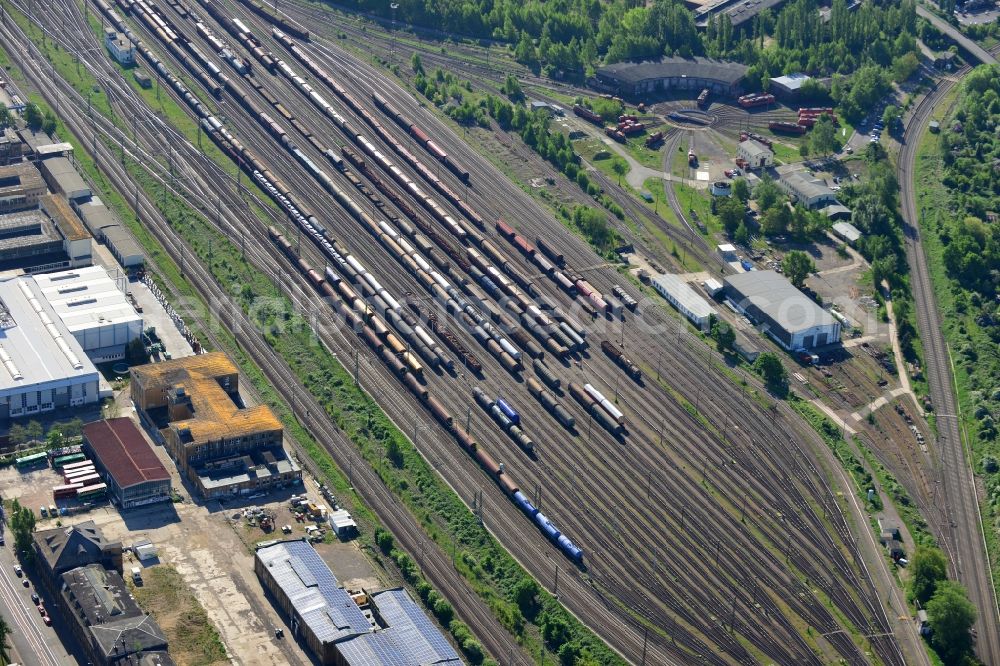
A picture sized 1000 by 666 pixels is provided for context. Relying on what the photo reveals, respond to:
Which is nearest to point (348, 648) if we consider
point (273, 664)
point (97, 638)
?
point (273, 664)

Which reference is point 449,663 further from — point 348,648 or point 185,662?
point 185,662

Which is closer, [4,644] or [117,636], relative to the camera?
[117,636]

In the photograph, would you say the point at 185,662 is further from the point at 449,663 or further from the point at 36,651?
the point at 449,663

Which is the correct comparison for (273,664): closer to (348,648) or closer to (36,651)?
(348,648)

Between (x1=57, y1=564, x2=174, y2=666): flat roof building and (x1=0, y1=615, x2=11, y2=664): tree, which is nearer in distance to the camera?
(x1=57, y1=564, x2=174, y2=666): flat roof building

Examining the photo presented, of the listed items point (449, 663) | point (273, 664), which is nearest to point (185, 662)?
point (273, 664)

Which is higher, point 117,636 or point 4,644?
point 117,636

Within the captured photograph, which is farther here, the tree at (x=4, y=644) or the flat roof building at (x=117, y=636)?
the tree at (x=4, y=644)
